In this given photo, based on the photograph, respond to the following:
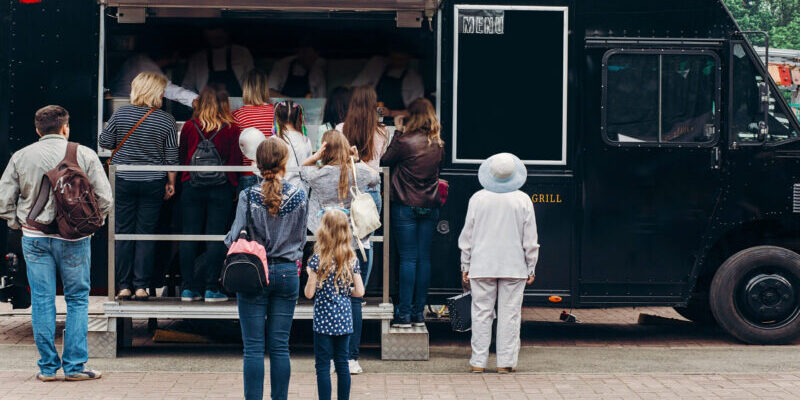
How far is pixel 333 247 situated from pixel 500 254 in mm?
2039

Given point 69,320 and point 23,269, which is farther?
point 23,269

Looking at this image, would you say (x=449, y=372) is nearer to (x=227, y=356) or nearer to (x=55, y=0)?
(x=227, y=356)

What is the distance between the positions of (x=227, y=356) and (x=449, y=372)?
70.3 inches

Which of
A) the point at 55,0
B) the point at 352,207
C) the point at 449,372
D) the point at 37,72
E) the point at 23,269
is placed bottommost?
the point at 449,372

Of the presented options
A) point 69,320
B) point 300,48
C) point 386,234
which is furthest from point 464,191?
point 69,320

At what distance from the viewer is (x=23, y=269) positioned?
8.20 m

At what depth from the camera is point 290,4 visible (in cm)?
787

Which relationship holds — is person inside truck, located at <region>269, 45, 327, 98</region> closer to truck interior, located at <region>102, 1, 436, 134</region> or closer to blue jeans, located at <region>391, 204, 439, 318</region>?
truck interior, located at <region>102, 1, 436, 134</region>

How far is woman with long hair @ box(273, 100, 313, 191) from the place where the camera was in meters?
7.71

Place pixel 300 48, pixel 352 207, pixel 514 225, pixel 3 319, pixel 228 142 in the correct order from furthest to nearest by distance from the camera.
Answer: pixel 3 319 → pixel 300 48 → pixel 228 142 → pixel 514 225 → pixel 352 207

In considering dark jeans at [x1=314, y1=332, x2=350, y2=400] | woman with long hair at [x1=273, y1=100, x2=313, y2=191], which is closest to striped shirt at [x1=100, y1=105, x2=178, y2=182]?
woman with long hair at [x1=273, y1=100, x2=313, y2=191]

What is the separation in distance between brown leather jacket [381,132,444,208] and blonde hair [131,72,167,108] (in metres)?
1.79

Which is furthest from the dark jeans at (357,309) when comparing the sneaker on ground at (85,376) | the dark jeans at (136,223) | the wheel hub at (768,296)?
the wheel hub at (768,296)

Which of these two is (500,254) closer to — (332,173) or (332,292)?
(332,173)
